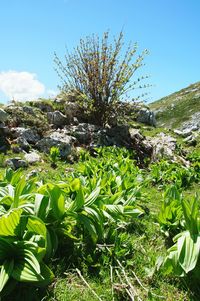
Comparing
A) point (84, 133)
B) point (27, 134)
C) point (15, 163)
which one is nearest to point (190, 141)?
point (84, 133)

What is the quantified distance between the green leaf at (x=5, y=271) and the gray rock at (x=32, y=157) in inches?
288

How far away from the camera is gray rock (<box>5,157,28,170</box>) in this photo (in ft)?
29.7

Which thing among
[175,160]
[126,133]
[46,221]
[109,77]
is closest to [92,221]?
[46,221]

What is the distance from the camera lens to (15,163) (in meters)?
9.30

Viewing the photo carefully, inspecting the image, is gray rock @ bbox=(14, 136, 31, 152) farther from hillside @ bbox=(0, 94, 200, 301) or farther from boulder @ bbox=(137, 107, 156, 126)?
boulder @ bbox=(137, 107, 156, 126)

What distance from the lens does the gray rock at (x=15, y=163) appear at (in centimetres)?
905

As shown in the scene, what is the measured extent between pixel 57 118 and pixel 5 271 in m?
11.4

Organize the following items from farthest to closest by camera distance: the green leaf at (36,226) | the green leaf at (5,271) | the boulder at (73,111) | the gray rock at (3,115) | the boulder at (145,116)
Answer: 1. the boulder at (145,116)
2. the boulder at (73,111)
3. the gray rock at (3,115)
4. the green leaf at (36,226)
5. the green leaf at (5,271)

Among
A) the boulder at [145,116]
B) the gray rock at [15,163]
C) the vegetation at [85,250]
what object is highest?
the boulder at [145,116]

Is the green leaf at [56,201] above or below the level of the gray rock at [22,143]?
below

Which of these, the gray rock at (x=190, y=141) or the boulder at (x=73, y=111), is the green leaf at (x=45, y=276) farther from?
the gray rock at (x=190, y=141)

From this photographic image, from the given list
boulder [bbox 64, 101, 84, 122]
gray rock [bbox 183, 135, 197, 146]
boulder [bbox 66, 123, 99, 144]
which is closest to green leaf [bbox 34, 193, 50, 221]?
boulder [bbox 66, 123, 99, 144]

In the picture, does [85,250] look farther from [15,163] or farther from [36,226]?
[15,163]

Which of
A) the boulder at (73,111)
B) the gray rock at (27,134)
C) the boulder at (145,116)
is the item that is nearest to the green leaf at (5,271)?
the gray rock at (27,134)
